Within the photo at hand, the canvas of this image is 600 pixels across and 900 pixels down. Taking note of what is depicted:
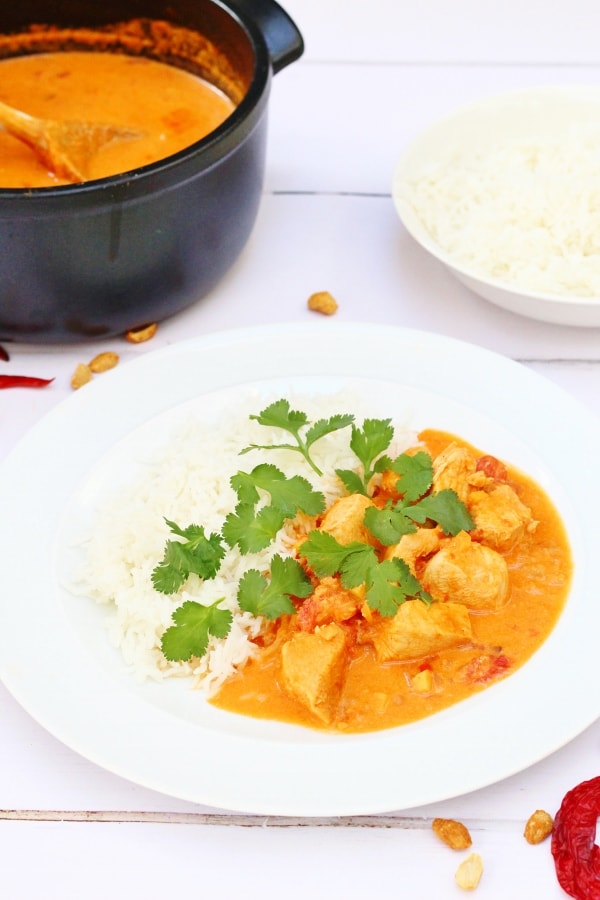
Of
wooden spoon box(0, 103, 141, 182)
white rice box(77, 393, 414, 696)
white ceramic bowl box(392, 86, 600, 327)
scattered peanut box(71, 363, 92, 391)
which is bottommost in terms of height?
scattered peanut box(71, 363, 92, 391)

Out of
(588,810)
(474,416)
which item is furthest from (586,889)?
(474,416)

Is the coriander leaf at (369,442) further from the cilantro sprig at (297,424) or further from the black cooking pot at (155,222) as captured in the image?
the black cooking pot at (155,222)

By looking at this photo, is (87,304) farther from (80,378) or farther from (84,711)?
(84,711)

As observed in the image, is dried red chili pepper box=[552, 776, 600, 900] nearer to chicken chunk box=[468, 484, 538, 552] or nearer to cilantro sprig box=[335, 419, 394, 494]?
chicken chunk box=[468, 484, 538, 552]

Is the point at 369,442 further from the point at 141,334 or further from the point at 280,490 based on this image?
the point at 141,334

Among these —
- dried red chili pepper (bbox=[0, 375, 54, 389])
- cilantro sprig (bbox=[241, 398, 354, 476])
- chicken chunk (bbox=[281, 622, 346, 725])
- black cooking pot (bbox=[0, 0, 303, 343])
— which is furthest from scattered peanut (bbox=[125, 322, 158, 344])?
chicken chunk (bbox=[281, 622, 346, 725])

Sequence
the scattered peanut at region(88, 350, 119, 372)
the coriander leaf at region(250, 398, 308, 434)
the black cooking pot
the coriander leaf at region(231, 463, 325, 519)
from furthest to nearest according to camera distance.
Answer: the scattered peanut at region(88, 350, 119, 372) < the black cooking pot < the coriander leaf at region(250, 398, 308, 434) < the coriander leaf at region(231, 463, 325, 519)

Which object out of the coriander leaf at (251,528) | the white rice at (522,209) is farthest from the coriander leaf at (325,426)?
the white rice at (522,209)
